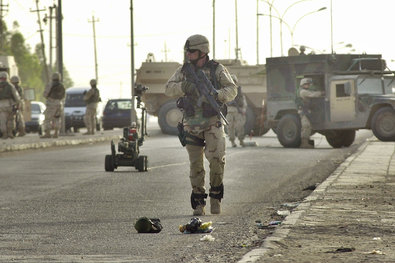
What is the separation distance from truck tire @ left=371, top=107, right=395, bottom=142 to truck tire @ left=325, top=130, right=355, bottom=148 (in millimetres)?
2498

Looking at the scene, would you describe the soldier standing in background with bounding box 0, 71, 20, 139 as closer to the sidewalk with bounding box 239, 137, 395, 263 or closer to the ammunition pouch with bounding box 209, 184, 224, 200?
the sidewalk with bounding box 239, 137, 395, 263

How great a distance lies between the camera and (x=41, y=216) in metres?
11.4

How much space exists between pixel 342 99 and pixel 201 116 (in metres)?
17.5

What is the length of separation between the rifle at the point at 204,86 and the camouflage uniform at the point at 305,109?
17316mm

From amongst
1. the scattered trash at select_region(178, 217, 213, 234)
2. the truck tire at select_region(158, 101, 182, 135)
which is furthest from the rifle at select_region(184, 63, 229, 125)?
the truck tire at select_region(158, 101, 182, 135)

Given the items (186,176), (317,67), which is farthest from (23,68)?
(186,176)

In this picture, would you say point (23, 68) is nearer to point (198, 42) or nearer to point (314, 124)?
point (314, 124)

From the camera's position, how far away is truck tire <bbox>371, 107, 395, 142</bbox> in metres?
28.3

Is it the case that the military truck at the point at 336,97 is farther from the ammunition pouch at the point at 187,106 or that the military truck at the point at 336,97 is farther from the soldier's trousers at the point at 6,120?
the ammunition pouch at the point at 187,106

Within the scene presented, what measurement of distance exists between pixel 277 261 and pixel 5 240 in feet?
8.95

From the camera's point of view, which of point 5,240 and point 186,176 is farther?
point 186,176

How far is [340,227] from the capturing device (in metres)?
9.70

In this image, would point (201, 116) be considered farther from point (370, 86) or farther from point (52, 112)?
point (52, 112)

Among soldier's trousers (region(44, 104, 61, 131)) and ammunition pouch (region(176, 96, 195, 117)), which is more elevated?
ammunition pouch (region(176, 96, 195, 117))
